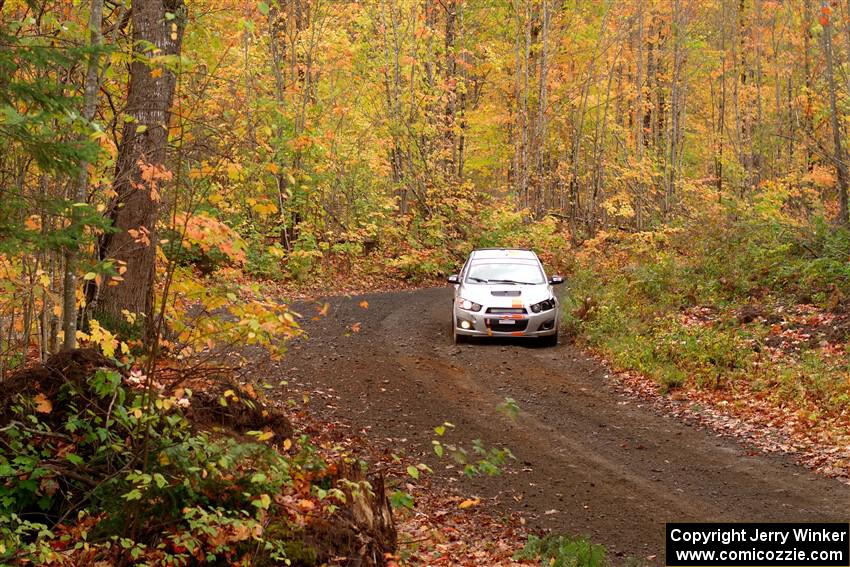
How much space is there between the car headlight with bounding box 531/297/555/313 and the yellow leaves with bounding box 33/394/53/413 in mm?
10817

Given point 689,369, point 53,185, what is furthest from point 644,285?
point 53,185

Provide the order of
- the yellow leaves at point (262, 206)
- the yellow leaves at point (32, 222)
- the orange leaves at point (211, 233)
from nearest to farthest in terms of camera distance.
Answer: the orange leaves at point (211, 233) < the yellow leaves at point (32, 222) < the yellow leaves at point (262, 206)

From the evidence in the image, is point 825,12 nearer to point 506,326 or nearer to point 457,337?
point 506,326

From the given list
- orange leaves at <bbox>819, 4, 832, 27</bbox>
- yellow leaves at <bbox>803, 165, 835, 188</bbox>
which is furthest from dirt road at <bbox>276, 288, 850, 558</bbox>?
yellow leaves at <bbox>803, 165, 835, 188</bbox>

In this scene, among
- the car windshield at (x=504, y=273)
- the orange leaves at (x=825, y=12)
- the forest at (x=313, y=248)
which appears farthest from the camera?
the car windshield at (x=504, y=273)

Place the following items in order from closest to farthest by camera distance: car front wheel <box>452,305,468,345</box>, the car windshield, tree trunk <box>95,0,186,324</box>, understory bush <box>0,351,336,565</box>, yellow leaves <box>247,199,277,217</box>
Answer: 1. understory bush <box>0,351,336,565</box>
2. yellow leaves <box>247,199,277,217</box>
3. tree trunk <box>95,0,186,324</box>
4. car front wheel <box>452,305,468,345</box>
5. the car windshield

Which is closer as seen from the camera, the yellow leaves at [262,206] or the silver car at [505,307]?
the yellow leaves at [262,206]

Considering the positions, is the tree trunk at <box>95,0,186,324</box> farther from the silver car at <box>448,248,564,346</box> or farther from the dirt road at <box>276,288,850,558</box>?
the silver car at <box>448,248,564,346</box>

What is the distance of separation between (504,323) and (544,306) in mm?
934

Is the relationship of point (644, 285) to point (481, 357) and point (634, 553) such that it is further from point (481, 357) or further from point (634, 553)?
point (634, 553)

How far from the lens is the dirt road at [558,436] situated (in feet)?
25.6

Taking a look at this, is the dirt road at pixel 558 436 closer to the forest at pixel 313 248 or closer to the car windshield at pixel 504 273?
the forest at pixel 313 248

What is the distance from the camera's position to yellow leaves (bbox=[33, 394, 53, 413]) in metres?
5.89

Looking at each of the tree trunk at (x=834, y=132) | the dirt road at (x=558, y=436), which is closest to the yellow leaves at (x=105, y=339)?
the dirt road at (x=558, y=436)
